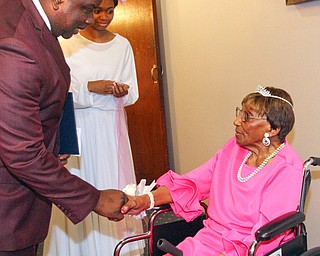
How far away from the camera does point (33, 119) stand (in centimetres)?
125

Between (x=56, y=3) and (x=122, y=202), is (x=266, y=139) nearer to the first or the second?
(x=122, y=202)

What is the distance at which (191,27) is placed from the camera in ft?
10.7

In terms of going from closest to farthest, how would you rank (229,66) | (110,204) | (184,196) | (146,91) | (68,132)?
(110,204)
(68,132)
(184,196)
(229,66)
(146,91)

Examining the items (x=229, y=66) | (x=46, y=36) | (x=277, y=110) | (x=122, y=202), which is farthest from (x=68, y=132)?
(x=229, y=66)

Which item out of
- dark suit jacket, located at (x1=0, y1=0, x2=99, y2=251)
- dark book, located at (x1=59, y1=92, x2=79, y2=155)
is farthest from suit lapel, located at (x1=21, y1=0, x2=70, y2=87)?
dark book, located at (x1=59, y1=92, x2=79, y2=155)

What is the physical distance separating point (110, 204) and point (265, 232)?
1.65 feet

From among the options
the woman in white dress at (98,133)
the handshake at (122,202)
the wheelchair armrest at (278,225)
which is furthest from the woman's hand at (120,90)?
the wheelchair armrest at (278,225)

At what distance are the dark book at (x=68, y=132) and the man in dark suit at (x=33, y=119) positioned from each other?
0.28m

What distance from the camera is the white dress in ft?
8.14

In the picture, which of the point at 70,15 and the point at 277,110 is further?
the point at 277,110

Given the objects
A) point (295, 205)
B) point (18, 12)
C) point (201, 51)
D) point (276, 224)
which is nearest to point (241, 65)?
point (201, 51)

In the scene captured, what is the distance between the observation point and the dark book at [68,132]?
175cm

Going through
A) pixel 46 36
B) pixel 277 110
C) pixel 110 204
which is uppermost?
pixel 46 36

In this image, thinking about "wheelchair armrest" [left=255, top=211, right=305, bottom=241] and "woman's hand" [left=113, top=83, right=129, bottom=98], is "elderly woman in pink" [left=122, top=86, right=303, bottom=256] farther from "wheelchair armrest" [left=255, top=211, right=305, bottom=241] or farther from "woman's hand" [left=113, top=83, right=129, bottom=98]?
"woman's hand" [left=113, top=83, right=129, bottom=98]
